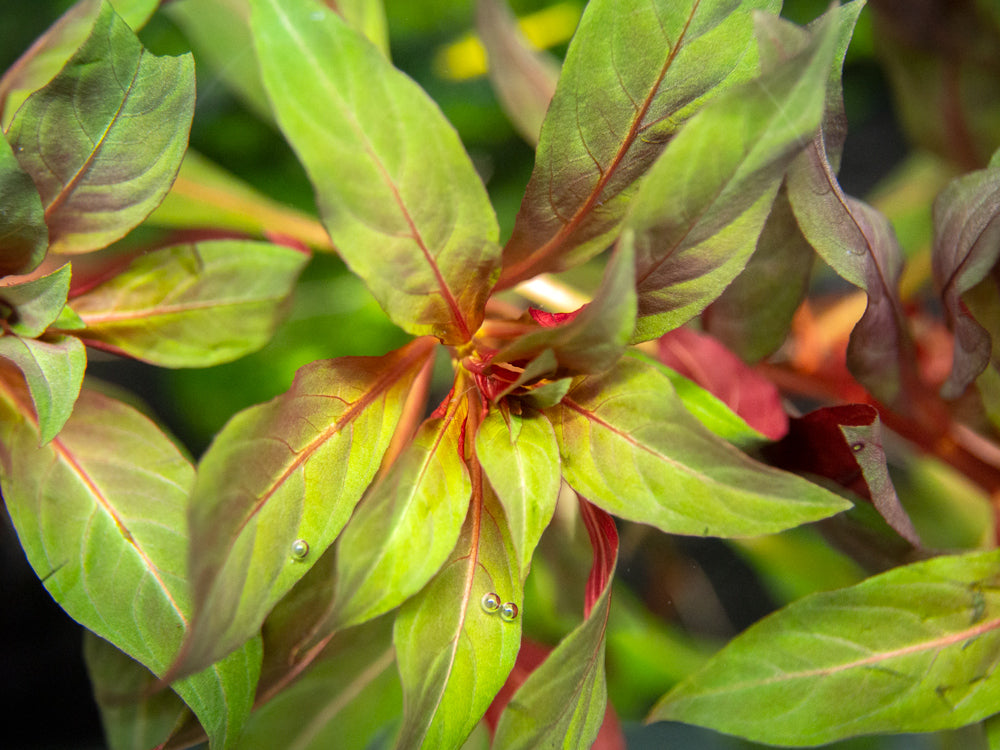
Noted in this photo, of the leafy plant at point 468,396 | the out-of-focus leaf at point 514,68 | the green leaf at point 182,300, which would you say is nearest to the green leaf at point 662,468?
the leafy plant at point 468,396

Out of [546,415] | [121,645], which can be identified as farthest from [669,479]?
[121,645]

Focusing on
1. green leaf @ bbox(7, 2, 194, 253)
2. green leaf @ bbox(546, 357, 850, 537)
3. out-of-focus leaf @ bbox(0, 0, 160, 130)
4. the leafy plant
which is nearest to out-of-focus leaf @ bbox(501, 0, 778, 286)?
the leafy plant

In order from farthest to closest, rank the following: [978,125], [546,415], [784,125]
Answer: [978,125], [546,415], [784,125]

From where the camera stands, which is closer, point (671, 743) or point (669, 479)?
point (669, 479)

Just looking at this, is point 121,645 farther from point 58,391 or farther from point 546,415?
point 546,415

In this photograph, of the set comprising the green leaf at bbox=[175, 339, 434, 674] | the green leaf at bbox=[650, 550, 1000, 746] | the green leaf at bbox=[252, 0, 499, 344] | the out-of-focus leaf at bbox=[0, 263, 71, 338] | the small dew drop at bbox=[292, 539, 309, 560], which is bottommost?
the green leaf at bbox=[650, 550, 1000, 746]

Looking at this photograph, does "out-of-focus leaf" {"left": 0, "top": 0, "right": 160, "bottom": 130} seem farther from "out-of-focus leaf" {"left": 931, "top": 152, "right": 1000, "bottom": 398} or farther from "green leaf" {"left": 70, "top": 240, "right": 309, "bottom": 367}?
"out-of-focus leaf" {"left": 931, "top": 152, "right": 1000, "bottom": 398}

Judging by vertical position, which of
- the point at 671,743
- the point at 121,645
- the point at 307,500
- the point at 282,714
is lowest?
the point at 671,743
